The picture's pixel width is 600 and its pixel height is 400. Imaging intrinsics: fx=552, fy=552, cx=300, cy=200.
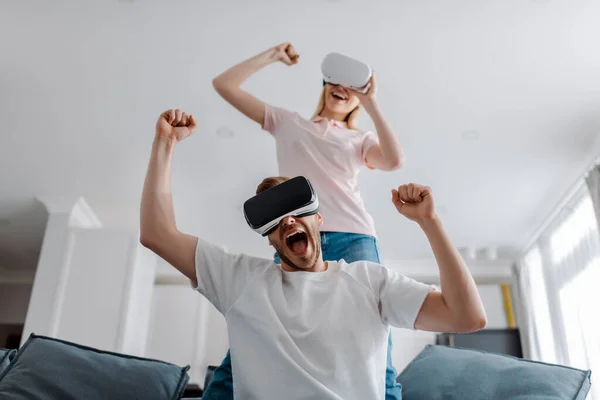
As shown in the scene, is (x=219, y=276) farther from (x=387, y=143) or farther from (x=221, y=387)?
(x=387, y=143)

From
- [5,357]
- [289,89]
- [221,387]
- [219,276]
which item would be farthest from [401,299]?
[289,89]

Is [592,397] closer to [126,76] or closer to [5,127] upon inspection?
[126,76]

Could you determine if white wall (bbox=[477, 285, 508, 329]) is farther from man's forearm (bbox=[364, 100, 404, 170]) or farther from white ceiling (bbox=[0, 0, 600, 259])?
man's forearm (bbox=[364, 100, 404, 170])

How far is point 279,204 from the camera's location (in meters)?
1.27

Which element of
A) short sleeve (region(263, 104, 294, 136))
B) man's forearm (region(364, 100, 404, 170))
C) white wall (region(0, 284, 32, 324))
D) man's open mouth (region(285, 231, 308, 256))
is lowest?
man's open mouth (region(285, 231, 308, 256))

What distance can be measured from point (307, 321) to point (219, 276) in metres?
0.24

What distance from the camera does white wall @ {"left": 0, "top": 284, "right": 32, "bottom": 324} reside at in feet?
22.6

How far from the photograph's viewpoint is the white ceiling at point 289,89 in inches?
108

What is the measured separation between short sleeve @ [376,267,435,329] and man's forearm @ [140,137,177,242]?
1.62 ft

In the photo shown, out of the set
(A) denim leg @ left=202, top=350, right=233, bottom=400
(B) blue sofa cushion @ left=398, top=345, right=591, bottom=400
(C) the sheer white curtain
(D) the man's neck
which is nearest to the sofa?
(B) blue sofa cushion @ left=398, top=345, right=591, bottom=400

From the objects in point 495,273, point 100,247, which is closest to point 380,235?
point 495,273

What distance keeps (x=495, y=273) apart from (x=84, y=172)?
459 cm

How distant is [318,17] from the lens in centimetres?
275

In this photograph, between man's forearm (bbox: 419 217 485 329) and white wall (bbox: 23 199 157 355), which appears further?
white wall (bbox: 23 199 157 355)
